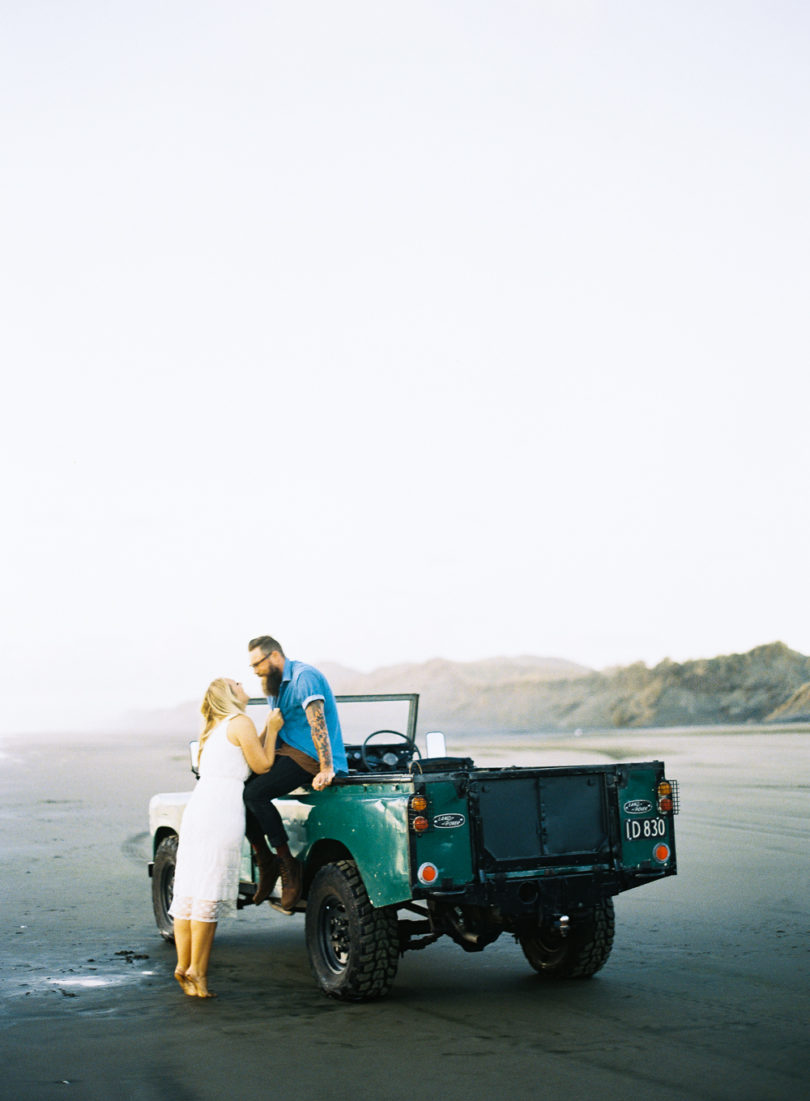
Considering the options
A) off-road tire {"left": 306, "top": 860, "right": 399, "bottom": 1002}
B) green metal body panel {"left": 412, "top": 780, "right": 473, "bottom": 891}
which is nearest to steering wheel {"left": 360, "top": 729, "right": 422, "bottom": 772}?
off-road tire {"left": 306, "top": 860, "right": 399, "bottom": 1002}

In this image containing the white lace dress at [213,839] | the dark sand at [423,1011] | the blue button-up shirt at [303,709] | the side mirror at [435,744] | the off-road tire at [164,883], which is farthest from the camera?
the off-road tire at [164,883]

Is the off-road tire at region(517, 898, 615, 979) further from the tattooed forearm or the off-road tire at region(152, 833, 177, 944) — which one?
the off-road tire at region(152, 833, 177, 944)

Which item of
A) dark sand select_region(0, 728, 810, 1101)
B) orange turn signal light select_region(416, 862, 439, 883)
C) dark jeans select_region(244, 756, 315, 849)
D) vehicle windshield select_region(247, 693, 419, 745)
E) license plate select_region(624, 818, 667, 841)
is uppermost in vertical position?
vehicle windshield select_region(247, 693, 419, 745)

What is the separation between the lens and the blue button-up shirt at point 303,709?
7.93 meters

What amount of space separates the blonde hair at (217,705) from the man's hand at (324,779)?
668mm

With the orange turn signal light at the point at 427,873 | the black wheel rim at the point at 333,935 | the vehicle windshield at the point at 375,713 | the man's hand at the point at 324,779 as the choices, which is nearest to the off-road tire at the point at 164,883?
the vehicle windshield at the point at 375,713

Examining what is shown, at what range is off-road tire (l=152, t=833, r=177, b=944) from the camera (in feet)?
30.6

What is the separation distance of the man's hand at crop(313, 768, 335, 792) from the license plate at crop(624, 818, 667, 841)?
177 centimetres

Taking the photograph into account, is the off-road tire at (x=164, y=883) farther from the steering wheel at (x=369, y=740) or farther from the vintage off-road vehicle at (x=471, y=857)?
the vintage off-road vehicle at (x=471, y=857)

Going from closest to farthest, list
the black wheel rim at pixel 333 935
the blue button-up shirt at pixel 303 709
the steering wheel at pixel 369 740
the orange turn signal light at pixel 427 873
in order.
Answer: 1. the orange turn signal light at pixel 427 873
2. the black wheel rim at pixel 333 935
3. the blue button-up shirt at pixel 303 709
4. the steering wheel at pixel 369 740

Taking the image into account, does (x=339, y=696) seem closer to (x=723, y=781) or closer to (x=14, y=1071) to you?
(x=14, y=1071)

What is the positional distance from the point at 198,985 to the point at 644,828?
2799 mm

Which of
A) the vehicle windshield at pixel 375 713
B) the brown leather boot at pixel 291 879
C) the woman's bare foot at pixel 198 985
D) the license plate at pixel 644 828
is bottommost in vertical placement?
the woman's bare foot at pixel 198 985

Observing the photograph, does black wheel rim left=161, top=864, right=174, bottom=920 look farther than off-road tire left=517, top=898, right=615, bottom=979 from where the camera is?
Yes
